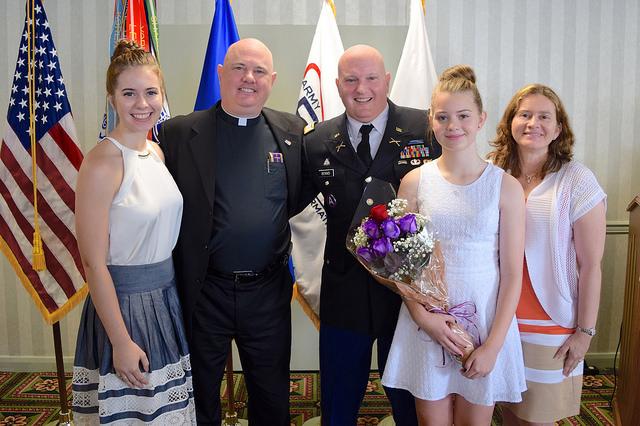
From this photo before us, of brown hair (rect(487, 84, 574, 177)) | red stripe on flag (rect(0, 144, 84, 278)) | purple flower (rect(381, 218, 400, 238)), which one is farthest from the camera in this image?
red stripe on flag (rect(0, 144, 84, 278))

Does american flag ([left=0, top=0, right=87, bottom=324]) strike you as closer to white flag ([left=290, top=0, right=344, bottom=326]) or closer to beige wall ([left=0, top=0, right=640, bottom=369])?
beige wall ([left=0, top=0, right=640, bottom=369])

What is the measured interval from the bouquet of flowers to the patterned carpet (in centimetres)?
151

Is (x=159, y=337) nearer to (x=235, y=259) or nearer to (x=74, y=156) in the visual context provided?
(x=235, y=259)

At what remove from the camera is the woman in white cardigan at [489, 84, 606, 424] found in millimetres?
2062

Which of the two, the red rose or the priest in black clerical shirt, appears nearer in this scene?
the red rose

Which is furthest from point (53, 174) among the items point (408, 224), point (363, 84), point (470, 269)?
point (470, 269)

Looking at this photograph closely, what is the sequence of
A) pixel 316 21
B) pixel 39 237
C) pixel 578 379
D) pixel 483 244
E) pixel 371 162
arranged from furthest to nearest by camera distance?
pixel 316 21, pixel 39 237, pixel 371 162, pixel 578 379, pixel 483 244

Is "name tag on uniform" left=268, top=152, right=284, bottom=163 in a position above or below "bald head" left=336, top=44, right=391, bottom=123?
below

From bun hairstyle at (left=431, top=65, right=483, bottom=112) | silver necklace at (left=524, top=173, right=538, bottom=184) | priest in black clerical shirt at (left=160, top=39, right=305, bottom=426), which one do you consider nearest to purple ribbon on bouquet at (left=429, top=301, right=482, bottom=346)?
silver necklace at (left=524, top=173, right=538, bottom=184)

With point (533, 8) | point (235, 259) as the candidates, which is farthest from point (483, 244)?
point (533, 8)

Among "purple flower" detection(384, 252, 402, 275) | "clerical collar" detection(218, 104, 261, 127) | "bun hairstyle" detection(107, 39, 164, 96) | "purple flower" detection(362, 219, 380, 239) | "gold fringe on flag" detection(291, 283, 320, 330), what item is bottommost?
"gold fringe on flag" detection(291, 283, 320, 330)

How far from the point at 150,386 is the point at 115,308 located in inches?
11.5

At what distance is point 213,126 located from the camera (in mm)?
2375

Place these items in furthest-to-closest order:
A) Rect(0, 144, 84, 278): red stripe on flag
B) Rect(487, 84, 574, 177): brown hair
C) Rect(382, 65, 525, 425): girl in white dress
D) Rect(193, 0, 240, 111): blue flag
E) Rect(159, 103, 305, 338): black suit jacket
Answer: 1. Rect(193, 0, 240, 111): blue flag
2. Rect(0, 144, 84, 278): red stripe on flag
3. Rect(159, 103, 305, 338): black suit jacket
4. Rect(487, 84, 574, 177): brown hair
5. Rect(382, 65, 525, 425): girl in white dress
